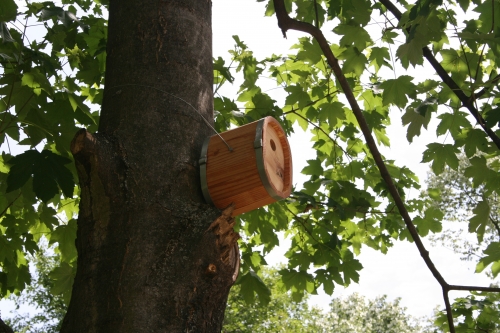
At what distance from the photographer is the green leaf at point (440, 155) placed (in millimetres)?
3408

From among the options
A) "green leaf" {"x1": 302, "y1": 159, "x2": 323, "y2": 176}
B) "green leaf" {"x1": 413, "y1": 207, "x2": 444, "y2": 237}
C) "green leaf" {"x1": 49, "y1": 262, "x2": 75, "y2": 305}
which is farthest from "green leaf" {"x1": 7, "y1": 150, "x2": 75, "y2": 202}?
"green leaf" {"x1": 413, "y1": 207, "x2": 444, "y2": 237}

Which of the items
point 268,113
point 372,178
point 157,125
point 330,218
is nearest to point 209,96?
point 157,125

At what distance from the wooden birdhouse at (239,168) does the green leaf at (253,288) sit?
2.18 m

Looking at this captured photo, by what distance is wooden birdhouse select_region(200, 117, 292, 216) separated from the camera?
146 cm

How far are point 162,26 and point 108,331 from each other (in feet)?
3.02

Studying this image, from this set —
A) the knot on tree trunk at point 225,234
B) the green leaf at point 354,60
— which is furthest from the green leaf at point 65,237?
the knot on tree trunk at point 225,234

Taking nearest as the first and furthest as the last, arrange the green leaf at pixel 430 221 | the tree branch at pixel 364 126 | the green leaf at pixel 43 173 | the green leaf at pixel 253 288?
the green leaf at pixel 43 173
the tree branch at pixel 364 126
the green leaf at pixel 253 288
the green leaf at pixel 430 221

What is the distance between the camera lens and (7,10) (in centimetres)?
271

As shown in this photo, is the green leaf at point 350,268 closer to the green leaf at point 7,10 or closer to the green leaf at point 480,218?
the green leaf at point 480,218

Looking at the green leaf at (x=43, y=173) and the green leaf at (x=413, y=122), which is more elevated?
the green leaf at (x=413, y=122)

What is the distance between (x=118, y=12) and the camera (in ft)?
5.78

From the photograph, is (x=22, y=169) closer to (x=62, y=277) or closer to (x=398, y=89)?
(x=62, y=277)

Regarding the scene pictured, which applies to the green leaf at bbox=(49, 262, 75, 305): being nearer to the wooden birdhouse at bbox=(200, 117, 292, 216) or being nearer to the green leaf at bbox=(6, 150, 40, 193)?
the green leaf at bbox=(6, 150, 40, 193)

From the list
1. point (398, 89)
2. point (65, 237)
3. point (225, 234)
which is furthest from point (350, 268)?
point (225, 234)
